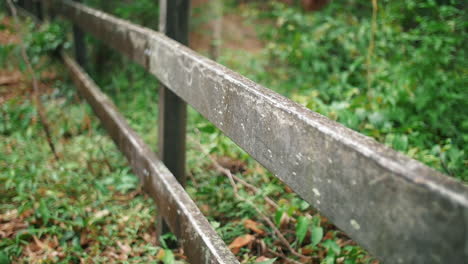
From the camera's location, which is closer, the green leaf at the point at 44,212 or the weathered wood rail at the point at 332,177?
the weathered wood rail at the point at 332,177

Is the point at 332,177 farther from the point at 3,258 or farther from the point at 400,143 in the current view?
the point at 3,258

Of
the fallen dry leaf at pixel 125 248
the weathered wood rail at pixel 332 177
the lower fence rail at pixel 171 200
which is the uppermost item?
the weathered wood rail at pixel 332 177

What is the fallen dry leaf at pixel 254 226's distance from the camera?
6.73ft

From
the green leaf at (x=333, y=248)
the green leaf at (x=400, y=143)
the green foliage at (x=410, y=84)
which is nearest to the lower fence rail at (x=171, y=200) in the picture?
the green leaf at (x=333, y=248)

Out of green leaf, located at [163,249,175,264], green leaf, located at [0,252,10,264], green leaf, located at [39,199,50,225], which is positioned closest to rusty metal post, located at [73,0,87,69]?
green leaf, located at [39,199,50,225]

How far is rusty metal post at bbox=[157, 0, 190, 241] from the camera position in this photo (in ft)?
6.22

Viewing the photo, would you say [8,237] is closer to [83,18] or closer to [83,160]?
[83,160]

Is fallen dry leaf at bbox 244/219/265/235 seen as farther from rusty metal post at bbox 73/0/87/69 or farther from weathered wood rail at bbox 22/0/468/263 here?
rusty metal post at bbox 73/0/87/69

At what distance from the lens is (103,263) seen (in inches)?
75.0

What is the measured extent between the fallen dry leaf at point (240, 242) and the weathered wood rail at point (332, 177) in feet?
Result: 1.39

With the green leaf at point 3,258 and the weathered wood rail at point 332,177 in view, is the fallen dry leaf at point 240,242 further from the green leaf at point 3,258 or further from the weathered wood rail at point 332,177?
the green leaf at point 3,258

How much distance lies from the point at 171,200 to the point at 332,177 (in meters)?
1.03

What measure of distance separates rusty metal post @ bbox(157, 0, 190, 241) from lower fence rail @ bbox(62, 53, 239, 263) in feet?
0.33

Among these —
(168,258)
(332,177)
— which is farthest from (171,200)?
(332,177)
